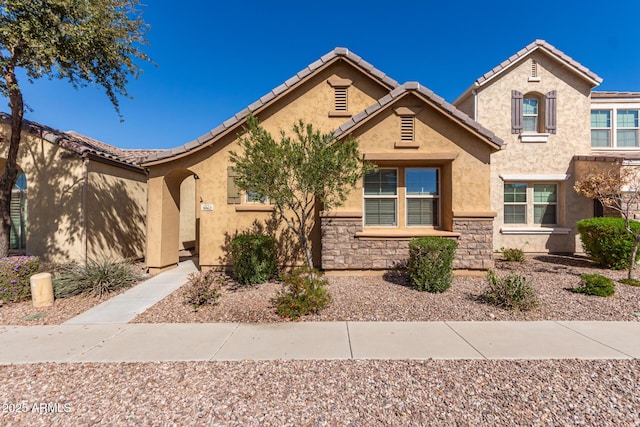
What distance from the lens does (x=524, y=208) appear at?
447 inches

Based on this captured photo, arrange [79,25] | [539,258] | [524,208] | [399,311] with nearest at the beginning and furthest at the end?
[399,311]
[79,25]
[539,258]
[524,208]

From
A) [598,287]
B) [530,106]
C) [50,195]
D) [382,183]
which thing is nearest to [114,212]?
[50,195]

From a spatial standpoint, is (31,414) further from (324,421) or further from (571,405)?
(571,405)

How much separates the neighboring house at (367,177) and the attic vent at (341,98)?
0.11ft

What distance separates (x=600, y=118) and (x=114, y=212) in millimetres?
19744

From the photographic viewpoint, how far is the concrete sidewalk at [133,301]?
5535 millimetres

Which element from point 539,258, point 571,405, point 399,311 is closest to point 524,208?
point 539,258

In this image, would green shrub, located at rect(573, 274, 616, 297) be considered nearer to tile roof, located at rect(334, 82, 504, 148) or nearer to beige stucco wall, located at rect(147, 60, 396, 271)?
tile roof, located at rect(334, 82, 504, 148)

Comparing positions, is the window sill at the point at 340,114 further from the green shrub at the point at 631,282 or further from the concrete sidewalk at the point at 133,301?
the green shrub at the point at 631,282

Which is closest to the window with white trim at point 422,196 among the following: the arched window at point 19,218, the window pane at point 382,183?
the window pane at point 382,183

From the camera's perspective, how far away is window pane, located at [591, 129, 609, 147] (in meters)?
11.9

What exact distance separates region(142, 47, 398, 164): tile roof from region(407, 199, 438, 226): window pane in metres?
4.03

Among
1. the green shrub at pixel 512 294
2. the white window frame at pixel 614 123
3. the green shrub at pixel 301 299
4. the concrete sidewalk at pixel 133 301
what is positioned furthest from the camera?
the white window frame at pixel 614 123

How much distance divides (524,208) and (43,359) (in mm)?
14345
